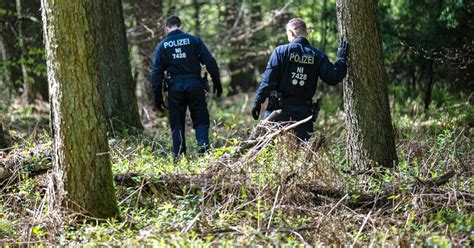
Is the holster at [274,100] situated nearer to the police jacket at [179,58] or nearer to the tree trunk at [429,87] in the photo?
the police jacket at [179,58]

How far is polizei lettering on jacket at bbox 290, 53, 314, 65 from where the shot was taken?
29.2 feet

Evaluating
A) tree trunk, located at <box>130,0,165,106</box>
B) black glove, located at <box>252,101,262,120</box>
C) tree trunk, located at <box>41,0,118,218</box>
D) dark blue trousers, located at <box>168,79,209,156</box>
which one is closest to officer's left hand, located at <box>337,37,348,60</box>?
black glove, located at <box>252,101,262,120</box>

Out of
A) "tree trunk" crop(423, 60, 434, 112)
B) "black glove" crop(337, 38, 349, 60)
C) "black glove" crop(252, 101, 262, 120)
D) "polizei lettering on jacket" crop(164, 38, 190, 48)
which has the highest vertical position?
"polizei lettering on jacket" crop(164, 38, 190, 48)

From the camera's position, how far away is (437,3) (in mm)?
13203

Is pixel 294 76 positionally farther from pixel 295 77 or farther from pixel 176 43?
pixel 176 43

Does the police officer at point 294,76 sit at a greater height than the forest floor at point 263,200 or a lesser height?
greater

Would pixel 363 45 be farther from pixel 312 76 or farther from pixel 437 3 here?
pixel 437 3

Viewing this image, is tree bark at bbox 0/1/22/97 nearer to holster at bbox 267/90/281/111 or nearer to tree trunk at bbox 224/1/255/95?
tree trunk at bbox 224/1/255/95

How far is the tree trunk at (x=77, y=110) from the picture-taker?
239 inches

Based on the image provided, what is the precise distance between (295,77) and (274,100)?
0.40 meters

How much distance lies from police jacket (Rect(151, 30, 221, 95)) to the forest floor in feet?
6.12

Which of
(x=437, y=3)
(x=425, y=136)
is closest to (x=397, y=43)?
(x=437, y=3)

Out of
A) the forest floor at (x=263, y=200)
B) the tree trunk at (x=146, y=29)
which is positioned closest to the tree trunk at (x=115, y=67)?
the forest floor at (x=263, y=200)

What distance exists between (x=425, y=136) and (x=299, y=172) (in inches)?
126
